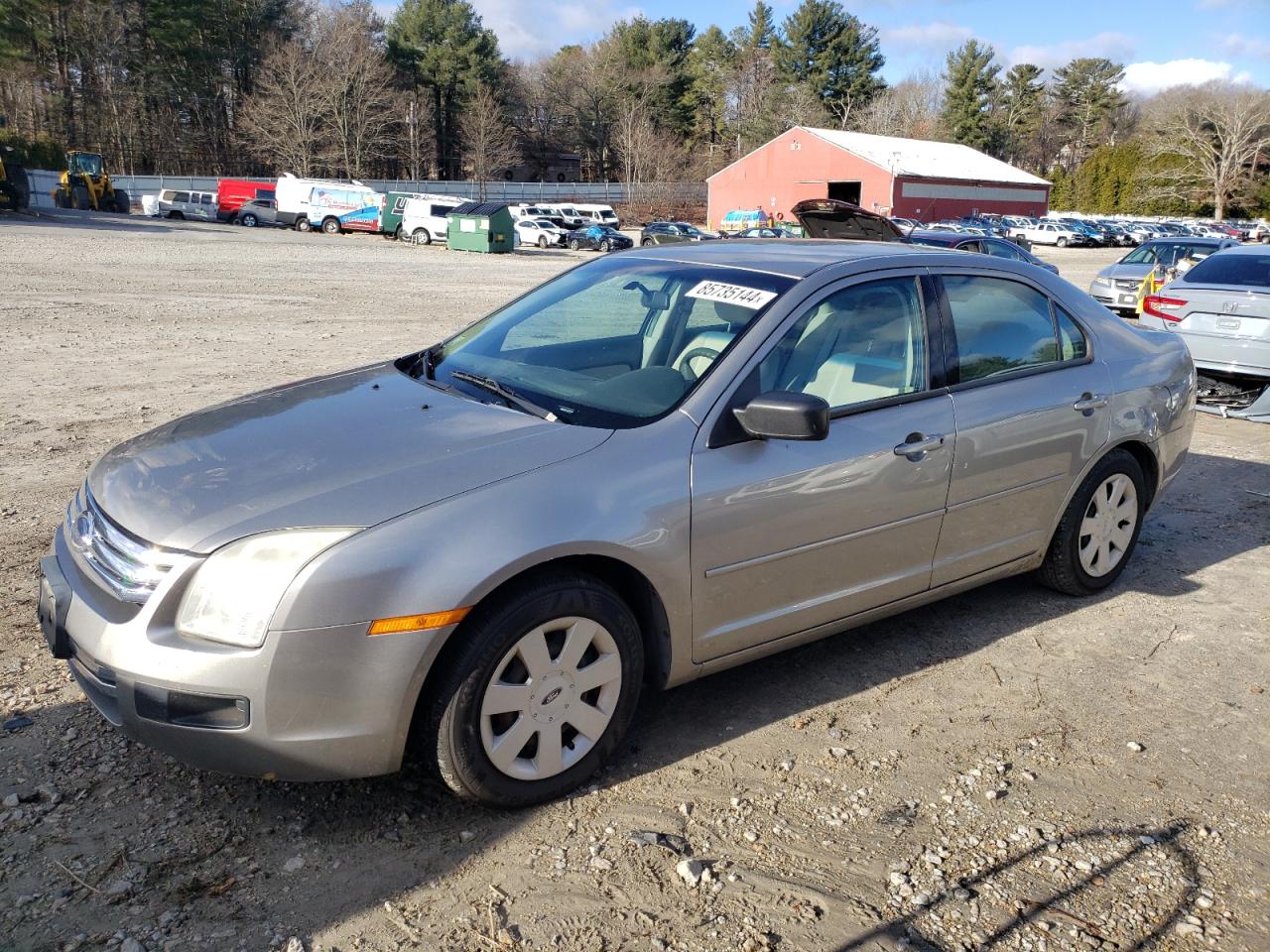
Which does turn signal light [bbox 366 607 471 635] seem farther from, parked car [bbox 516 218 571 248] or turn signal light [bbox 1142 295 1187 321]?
parked car [bbox 516 218 571 248]

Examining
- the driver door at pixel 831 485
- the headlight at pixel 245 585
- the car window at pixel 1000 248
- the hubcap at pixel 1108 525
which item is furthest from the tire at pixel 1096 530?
the car window at pixel 1000 248

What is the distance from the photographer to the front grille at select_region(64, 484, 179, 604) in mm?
2838

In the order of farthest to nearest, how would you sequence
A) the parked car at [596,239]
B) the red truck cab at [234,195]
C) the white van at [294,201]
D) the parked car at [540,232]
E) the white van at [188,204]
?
1. the red truck cab at [234,195]
2. the white van at [188,204]
3. the white van at [294,201]
4. the parked car at [540,232]
5. the parked car at [596,239]

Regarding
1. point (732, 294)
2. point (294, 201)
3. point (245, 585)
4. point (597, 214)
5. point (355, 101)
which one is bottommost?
point (245, 585)

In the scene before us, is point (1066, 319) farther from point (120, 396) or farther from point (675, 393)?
point (120, 396)

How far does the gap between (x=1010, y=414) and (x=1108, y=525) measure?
1120 millimetres

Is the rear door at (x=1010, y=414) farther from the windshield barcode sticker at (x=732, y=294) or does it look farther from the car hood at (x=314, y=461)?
the car hood at (x=314, y=461)

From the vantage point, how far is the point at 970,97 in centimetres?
9606

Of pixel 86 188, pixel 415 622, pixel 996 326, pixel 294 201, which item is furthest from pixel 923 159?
pixel 415 622

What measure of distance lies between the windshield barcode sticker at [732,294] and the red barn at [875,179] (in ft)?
195

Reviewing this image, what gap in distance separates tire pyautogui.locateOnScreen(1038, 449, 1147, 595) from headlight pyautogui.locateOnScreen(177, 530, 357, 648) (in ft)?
11.2

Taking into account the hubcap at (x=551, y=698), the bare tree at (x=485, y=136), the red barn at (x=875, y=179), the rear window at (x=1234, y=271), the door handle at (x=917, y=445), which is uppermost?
the bare tree at (x=485, y=136)

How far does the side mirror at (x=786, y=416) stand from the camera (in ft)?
11.0

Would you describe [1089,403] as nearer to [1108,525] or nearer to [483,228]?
[1108,525]
